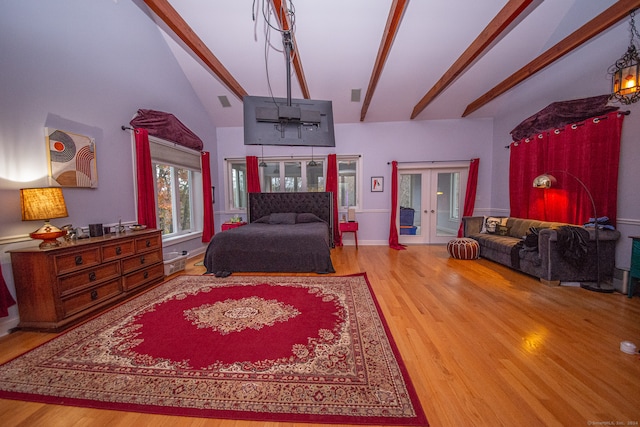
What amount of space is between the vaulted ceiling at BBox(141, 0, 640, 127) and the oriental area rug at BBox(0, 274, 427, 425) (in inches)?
131

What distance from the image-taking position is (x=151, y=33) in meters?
3.60

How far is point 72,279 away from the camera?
84.9 inches

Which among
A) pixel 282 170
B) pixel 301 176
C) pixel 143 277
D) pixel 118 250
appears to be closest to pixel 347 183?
pixel 301 176

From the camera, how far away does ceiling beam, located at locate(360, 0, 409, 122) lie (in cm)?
255

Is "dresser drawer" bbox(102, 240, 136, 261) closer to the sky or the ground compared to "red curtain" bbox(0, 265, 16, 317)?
closer to the sky

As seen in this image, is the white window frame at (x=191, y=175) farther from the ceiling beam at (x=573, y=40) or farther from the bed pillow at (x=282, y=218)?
the ceiling beam at (x=573, y=40)

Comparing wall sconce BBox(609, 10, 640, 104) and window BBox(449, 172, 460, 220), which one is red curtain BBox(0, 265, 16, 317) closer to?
wall sconce BBox(609, 10, 640, 104)

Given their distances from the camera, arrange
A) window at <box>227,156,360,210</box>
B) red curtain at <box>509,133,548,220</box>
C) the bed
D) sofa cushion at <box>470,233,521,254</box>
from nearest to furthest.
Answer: the bed < sofa cushion at <box>470,233,521,254</box> < red curtain at <box>509,133,548,220</box> < window at <box>227,156,360,210</box>

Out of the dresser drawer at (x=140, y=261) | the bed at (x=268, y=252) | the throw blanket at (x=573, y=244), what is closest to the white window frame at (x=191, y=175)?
the dresser drawer at (x=140, y=261)

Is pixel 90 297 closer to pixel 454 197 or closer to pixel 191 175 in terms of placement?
pixel 191 175

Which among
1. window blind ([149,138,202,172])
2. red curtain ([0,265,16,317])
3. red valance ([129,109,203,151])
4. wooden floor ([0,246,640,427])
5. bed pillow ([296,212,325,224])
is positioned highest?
red valance ([129,109,203,151])

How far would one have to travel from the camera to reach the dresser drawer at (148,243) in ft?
9.52

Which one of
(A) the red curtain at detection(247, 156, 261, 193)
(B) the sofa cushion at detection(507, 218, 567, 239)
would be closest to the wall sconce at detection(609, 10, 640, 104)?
(B) the sofa cushion at detection(507, 218, 567, 239)

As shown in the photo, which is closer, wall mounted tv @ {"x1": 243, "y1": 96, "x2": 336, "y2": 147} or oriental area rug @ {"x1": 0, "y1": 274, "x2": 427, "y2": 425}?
oriental area rug @ {"x1": 0, "y1": 274, "x2": 427, "y2": 425}
